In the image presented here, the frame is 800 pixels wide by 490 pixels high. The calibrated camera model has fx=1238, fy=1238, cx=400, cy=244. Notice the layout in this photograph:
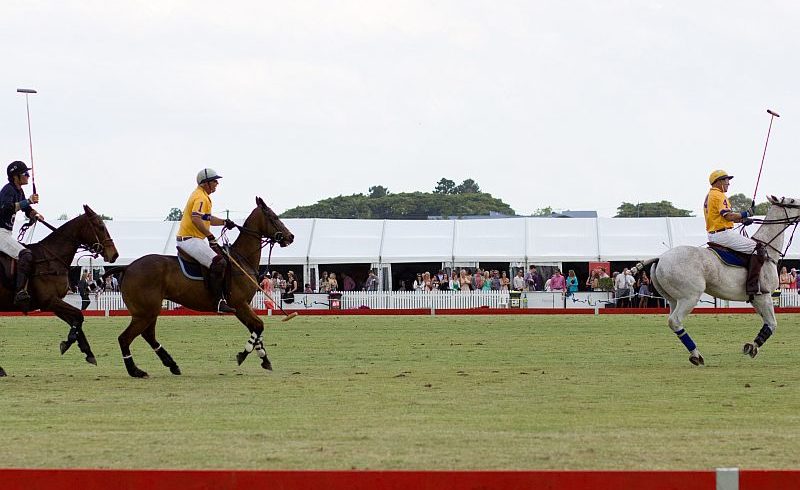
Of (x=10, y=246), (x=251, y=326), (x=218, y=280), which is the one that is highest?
(x=10, y=246)

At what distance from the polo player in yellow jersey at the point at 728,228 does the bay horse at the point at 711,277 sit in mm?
113

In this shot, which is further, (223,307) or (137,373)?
(223,307)

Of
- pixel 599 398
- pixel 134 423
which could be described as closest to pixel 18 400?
pixel 134 423

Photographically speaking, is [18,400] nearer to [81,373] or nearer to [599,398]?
[81,373]

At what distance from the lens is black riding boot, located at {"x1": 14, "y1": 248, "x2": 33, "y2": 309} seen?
1359cm

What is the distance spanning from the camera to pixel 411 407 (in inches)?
409

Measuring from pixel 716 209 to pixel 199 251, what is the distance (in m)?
6.32

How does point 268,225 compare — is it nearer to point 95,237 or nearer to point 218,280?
point 218,280

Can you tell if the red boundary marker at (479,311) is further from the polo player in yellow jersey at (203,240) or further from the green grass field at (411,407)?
the polo player in yellow jersey at (203,240)

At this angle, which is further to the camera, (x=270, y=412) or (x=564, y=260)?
(x=564, y=260)

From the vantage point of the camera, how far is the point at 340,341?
69.6ft

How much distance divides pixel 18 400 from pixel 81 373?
10.5 feet

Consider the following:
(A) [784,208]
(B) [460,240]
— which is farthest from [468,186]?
(A) [784,208]

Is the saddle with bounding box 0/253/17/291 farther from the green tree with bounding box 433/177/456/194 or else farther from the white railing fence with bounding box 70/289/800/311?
the green tree with bounding box 433/177/456/194
